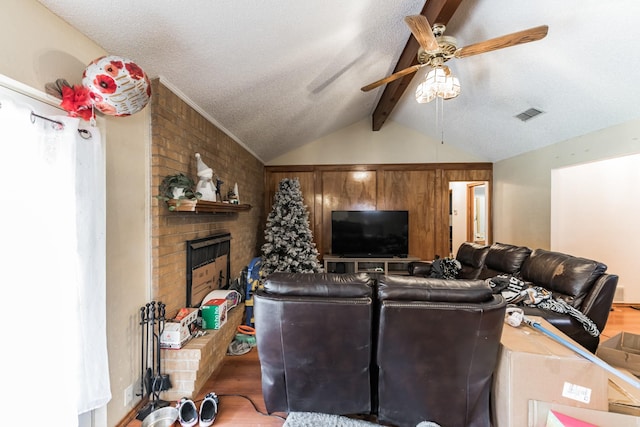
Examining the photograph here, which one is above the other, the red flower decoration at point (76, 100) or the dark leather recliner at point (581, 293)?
the red flower decoration at point (76, 100)

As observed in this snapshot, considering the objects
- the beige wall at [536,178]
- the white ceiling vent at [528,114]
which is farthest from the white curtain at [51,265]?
the beige wall at [536,178]

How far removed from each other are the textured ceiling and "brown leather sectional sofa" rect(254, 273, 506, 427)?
1.61 metres

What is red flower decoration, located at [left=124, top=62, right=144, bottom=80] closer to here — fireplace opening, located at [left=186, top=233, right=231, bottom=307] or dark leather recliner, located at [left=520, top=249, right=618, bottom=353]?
fireplace opening, located at [left=186, top=233, right=231, bottom=307]

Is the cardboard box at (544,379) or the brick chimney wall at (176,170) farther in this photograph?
the brick chimney wall at (176,170)

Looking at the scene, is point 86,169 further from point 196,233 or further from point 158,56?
point 196,233

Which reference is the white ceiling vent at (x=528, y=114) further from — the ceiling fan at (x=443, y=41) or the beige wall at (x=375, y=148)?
the ceiling fan at (x=443, y=41)

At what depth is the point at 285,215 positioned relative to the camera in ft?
13.5

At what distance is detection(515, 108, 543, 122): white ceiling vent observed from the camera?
10.3ft

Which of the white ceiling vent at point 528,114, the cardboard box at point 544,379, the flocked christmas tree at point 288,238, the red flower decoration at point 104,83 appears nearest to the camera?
the red flower decoration at point 104,83

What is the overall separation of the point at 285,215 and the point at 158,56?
2.73 m

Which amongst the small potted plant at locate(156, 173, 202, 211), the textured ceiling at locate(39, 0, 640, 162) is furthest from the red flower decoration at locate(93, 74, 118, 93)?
the small potted plant at locate(156, 173, 202, 211)

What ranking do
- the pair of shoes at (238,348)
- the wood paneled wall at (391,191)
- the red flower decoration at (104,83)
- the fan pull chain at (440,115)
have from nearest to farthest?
the red flower decoration at (104,83) < the pair of shoes at (238,348) < the fan pull chain at (440,115) < the wood paneled wall at (391,191)

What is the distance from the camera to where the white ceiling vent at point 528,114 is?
3154 millimetres

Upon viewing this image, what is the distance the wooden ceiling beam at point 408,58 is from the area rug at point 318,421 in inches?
114
